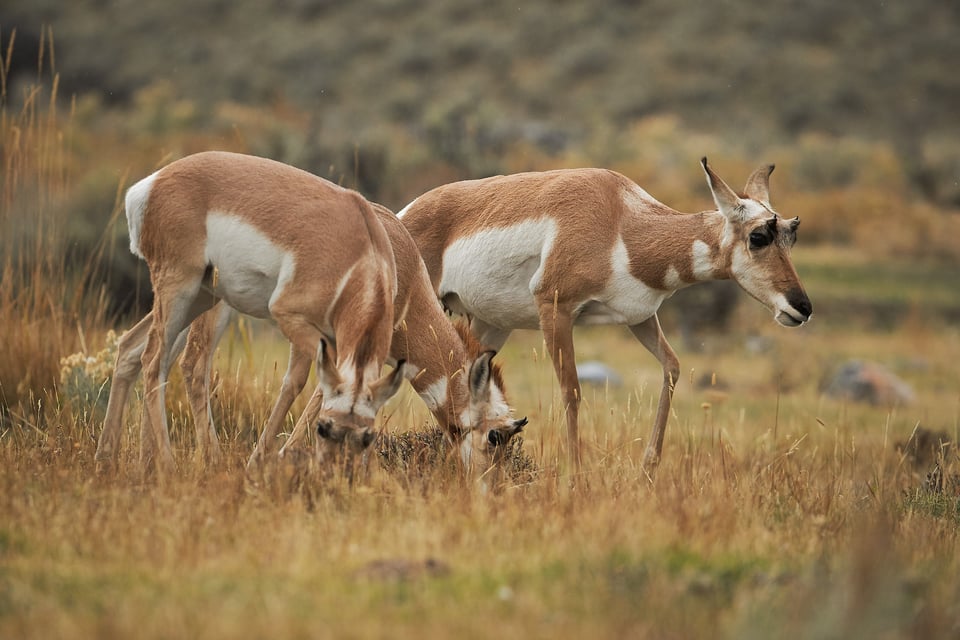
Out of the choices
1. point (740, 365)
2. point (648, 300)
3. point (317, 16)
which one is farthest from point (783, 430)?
point (317, 16)

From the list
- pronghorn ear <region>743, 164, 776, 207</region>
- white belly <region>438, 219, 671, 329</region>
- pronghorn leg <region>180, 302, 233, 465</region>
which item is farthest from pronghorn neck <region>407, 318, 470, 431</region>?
pronghorn ear <region>743, 164, 776, 207</region>

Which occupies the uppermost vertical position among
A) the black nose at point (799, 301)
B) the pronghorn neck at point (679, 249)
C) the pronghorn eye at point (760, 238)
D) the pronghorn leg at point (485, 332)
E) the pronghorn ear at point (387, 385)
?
the pronghorn eye at point (760, 238)

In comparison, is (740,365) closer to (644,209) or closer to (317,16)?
(644,209)

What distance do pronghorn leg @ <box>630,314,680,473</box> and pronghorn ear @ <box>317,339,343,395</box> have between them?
9.49ft

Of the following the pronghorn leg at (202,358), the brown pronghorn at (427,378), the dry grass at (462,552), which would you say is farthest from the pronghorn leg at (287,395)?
the pronghorn leg at (202,358)

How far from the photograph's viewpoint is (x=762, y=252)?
784 cm

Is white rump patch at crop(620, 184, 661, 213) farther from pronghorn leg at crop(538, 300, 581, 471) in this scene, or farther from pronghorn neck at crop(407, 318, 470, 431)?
pronghorn neck at crop(407, 318, 470, 431)

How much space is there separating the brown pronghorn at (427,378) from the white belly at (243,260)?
1.45 ft

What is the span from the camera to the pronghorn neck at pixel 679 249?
8.08m

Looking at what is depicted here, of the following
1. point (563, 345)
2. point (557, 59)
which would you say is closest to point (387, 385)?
point (563, 345)

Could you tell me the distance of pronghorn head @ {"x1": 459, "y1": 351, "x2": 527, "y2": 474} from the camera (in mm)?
7000

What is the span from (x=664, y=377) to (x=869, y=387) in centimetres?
770

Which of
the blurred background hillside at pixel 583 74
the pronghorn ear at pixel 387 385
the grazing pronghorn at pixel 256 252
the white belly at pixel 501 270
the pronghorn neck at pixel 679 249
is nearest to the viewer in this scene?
the pronghorn ear at pixel 387 385

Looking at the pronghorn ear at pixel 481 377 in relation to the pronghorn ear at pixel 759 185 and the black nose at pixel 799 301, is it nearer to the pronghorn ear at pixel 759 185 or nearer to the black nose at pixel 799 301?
the black nose at pixel 799 301
